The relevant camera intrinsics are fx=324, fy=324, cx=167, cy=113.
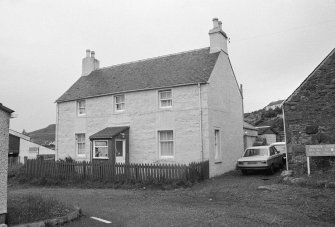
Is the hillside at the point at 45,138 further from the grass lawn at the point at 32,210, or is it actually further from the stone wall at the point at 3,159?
the stone wall at the point at 3,159

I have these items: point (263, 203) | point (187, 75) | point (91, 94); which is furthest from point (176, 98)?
point (263, 203)

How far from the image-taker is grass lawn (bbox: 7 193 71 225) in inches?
336

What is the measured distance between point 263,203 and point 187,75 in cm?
1168

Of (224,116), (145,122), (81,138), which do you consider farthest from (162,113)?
(81,138)

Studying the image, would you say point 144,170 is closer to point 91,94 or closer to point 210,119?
point 210,119

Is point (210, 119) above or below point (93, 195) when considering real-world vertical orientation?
above

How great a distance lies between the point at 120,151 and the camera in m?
22.1

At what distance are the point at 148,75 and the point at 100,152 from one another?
21.4 feet

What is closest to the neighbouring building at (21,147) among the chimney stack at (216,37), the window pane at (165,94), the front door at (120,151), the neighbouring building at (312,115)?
the front door at (120,151)

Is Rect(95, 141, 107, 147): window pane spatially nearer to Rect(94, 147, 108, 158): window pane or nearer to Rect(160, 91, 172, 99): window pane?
Rect(94, 147, 108, 158): window pane

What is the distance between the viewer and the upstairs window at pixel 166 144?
68.9 feet

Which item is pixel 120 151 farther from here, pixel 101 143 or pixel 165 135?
pixel 165 135

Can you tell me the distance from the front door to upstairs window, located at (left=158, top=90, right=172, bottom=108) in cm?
367

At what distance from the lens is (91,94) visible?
24.8 metres
